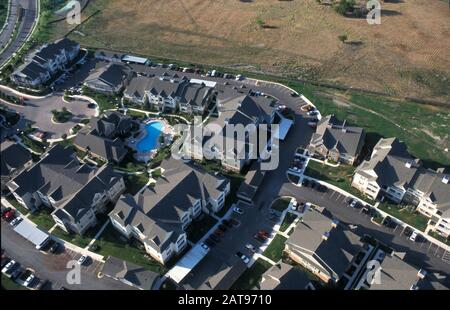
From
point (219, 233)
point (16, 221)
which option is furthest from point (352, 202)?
point (16, 221)

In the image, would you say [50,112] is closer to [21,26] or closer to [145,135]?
[145,135]

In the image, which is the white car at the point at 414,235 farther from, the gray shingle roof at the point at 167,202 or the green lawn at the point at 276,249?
the gray shingle roof at the point at 167,202

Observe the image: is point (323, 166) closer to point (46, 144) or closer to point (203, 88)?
point (203, 88)

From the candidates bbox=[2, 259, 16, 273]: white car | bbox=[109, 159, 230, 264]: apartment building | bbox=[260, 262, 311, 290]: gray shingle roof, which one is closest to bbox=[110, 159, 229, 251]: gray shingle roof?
bbox=[109, 159, 230, 264]: apartment building

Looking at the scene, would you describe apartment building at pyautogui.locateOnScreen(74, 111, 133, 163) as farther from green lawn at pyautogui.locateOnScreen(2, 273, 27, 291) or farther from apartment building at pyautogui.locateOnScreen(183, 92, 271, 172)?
green lawn at pyautogui.locateOnScreen(2, 273, 27, 291)

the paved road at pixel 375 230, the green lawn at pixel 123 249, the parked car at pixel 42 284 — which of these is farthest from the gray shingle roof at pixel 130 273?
the paved road at pixel 375 230

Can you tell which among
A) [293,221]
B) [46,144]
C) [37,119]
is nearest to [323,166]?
[293,221]
